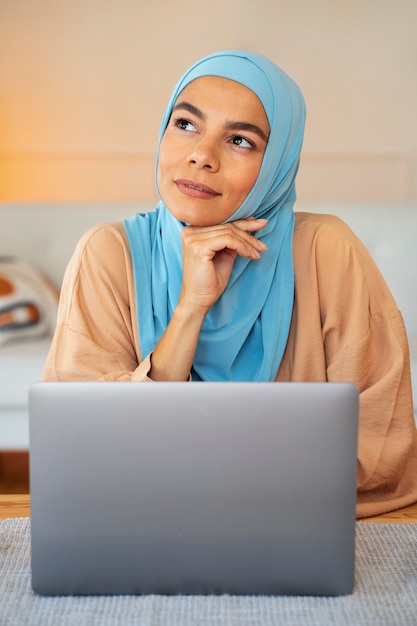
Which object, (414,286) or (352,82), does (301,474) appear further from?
(352,82)

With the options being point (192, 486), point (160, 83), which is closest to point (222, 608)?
point (192, 486)

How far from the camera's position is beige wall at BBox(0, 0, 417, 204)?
139 inches

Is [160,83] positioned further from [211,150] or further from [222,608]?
[222,608]

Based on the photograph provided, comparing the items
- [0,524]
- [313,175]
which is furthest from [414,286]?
[0,524]

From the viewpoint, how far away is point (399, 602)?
798 mm

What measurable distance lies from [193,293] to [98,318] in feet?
0.57

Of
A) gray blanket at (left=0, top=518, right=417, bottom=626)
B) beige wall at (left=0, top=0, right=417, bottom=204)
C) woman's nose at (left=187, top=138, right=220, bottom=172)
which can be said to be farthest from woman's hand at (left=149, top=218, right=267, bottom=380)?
beige wall at (left=0, top=0, right=417, bottom=204)

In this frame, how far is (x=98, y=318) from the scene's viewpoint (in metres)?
1.42

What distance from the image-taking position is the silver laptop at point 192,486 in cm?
79

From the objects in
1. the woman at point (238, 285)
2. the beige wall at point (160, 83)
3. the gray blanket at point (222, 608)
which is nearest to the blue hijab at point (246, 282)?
the woman at point (238, 285)

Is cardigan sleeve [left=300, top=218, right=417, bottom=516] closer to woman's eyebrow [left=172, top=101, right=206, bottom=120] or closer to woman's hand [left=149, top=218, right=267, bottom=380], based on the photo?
woman's hand [left=149, top=218, right=267, bottom=380]

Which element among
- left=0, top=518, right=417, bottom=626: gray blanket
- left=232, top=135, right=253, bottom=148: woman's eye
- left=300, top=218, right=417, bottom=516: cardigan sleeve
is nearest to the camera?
left=0, top=518, right=417, bottom=626: gray blanket

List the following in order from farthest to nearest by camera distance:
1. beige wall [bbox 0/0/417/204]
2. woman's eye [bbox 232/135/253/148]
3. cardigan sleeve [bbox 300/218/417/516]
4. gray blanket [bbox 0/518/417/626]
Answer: beige wall [bbox 0/0/417/204] → woman's eye [bbox 232/135/253/148] → cardigan sleeve [bbox 300/218/417/516] → gray blanket [bbox 0/518/417/626]

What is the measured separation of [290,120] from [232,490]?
83 cm
